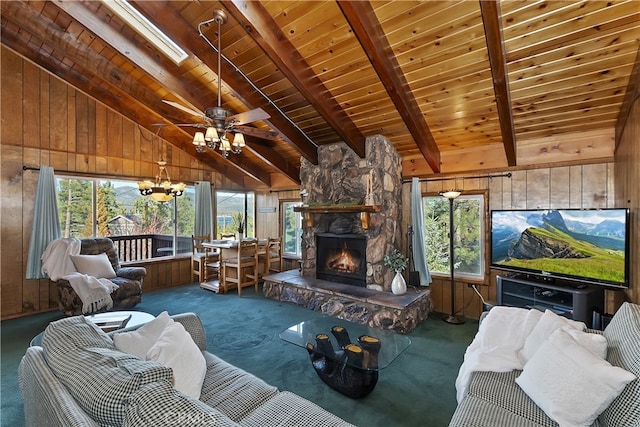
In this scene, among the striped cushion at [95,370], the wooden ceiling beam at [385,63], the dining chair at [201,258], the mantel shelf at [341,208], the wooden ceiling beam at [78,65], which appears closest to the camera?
the striped cushion at [95,370]

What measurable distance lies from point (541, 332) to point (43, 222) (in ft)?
20.1

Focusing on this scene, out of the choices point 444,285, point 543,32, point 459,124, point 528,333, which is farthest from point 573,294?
point 543,32

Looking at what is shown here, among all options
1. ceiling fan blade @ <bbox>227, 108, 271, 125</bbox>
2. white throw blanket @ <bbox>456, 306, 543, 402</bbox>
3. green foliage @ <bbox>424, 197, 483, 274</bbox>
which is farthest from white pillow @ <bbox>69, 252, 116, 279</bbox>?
green foliage @ <bbox>424, 197, 483, 274</bbox>

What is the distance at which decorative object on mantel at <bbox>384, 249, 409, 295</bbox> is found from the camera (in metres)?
4.08

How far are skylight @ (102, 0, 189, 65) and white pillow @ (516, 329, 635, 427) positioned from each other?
4.41 m

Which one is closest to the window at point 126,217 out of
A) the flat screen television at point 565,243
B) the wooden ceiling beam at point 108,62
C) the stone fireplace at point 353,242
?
the wooden ceiling beam at point 108,62

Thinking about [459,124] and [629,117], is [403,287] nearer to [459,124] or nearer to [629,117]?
[459,124]

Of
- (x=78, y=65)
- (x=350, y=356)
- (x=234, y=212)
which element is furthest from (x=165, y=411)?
(x=234, y=212)

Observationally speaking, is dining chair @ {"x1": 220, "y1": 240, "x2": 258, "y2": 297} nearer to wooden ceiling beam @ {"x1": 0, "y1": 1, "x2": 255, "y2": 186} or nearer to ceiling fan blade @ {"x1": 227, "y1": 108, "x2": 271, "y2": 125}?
wooden ceiling beam @ {"x1": 0, "y1": 1, "x2": 255, "y2": 186}

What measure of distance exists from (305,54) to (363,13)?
883 mm

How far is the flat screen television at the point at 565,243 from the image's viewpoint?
278cm

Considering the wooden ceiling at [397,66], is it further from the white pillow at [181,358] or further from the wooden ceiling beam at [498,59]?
the white pillow at [181,358]

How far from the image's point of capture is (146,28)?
11.3 ft

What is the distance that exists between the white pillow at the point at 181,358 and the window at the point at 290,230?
4.78 metres
